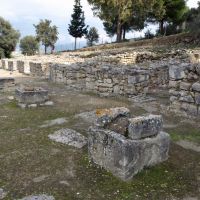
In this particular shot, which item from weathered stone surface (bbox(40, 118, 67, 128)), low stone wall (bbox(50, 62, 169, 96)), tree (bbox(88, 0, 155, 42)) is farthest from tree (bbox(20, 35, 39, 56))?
weathered stone surface (bbox(40, 118, 67, 128))

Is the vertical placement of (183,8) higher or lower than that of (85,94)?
higher

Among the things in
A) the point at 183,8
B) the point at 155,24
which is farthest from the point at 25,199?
the point at 155,24

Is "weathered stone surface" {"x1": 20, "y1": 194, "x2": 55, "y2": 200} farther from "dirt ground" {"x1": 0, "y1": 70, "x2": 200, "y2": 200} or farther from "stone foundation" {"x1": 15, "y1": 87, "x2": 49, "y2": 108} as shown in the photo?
"stone foundation" {"x1": 15, "y1": 87, "x2": 49, "y2": 108}

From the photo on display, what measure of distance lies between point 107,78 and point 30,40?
191ft

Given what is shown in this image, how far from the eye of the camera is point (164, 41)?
36281mm

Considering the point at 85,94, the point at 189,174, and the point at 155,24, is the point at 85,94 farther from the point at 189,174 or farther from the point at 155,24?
the point at 155,24

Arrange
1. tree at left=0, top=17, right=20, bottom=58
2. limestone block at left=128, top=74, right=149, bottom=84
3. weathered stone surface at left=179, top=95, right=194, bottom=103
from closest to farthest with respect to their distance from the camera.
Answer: weathered stone surface at left=179, top=95, right=194, bottom=103 → limestone block at left=128, top=74, right=149, bottom=84 → tree at left=0, top=17, right=20, bottom=58

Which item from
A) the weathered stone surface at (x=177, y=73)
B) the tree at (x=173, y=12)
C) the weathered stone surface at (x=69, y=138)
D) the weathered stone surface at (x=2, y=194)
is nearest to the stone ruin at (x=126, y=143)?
the weathered stone surface at (x=69, y=138)

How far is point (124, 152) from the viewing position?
5.92 meters

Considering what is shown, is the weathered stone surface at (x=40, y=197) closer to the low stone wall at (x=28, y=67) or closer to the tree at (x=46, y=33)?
the low stone wall at (x=28, y=67)

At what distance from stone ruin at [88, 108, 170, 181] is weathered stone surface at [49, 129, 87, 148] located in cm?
98

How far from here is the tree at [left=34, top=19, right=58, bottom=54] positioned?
5722 centimetres

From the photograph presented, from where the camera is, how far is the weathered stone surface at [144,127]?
6.22 meters

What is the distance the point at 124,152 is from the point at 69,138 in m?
2.29
